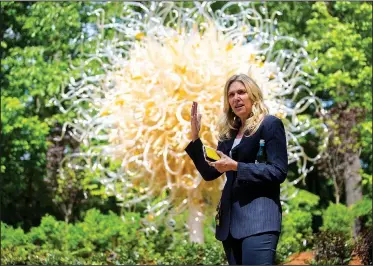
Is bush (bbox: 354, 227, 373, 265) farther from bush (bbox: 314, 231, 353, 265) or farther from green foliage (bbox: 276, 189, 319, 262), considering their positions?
green foliage (bbox: 276, 189, 319, 262)

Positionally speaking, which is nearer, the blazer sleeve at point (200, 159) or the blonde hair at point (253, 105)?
the blonde hair at point (253, 105)

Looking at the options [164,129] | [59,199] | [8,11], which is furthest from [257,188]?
[8,11]

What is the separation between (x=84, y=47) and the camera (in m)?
10.4

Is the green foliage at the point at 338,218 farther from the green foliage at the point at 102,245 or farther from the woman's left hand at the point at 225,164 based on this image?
the woman's left hand at the point at 225,164

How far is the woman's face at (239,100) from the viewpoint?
235 cm

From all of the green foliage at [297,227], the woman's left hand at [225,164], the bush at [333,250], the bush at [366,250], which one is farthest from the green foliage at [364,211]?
the woman's left hand at [225,164]

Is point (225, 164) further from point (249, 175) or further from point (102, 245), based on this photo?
point (102, 245)

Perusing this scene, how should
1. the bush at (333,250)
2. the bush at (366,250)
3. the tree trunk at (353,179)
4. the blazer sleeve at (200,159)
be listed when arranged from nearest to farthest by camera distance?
the blazer sleeve at (200,159) < the bush at (366,250) < the bush at (333,250) < the tree trunk at (353,179)

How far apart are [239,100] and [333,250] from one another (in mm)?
4320

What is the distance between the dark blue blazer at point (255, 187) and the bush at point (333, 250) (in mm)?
4169

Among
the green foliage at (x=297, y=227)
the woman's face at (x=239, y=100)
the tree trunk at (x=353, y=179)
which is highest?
the woman's face at (x=239, y=100)

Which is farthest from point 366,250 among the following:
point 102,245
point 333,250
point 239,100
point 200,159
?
point 239,100

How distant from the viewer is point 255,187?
2.29 m

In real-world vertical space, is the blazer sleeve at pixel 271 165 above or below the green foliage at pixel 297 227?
above
